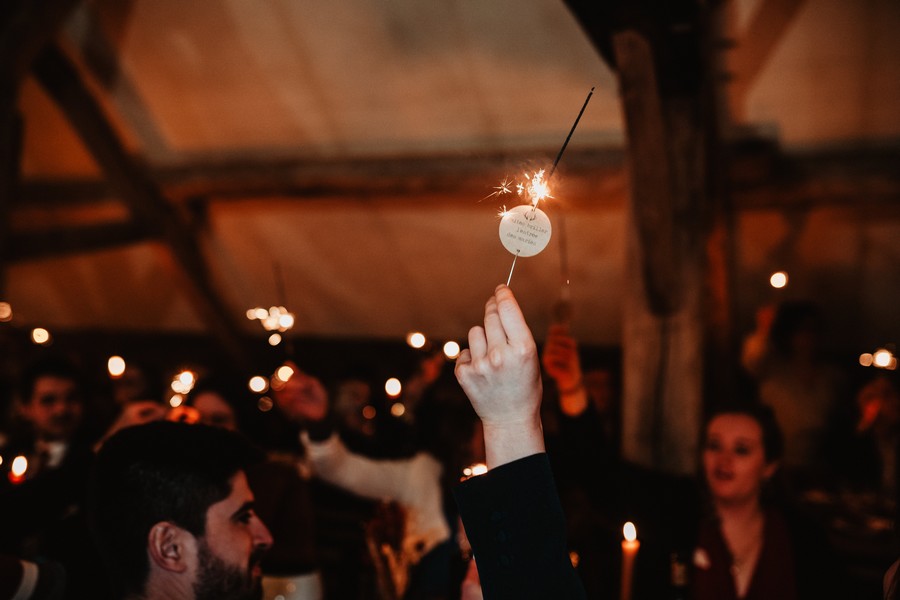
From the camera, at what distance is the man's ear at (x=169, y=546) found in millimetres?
1481

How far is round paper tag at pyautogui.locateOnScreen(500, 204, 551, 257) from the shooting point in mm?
1308

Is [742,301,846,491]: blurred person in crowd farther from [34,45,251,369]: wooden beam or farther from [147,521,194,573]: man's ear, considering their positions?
[34,45,251,369]: wooden beam

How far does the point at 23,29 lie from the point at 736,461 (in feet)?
13.7

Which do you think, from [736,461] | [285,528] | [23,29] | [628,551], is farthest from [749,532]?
[23,29]

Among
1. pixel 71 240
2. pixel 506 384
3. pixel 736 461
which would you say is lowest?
pixel 736 461

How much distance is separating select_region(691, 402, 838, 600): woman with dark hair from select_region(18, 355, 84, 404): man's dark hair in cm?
293

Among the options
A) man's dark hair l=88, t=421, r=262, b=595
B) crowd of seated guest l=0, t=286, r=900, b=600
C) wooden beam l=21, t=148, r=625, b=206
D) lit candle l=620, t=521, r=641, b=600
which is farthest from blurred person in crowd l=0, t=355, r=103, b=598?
wooden beam l=21, t=148, r=625, b=206

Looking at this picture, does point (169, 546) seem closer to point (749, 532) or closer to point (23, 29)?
point (749, 532)

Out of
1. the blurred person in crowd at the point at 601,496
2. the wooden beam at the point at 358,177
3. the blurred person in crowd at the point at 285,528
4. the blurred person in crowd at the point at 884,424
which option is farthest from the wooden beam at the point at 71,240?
the blurred person in crowd at the point at 884,424

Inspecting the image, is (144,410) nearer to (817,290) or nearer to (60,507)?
(60,507)

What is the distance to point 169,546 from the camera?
1496 millimetres

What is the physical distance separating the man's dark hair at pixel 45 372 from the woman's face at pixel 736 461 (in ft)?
9.61

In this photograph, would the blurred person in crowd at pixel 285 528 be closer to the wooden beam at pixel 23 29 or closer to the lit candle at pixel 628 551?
the lit candle at pixel 628 551

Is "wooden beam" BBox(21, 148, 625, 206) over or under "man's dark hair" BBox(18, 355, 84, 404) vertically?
over
